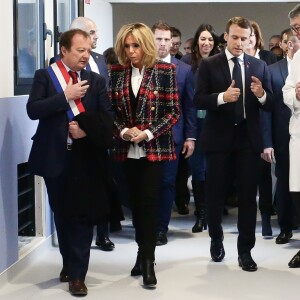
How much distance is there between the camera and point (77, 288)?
487 cm

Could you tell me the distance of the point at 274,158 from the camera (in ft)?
21.5

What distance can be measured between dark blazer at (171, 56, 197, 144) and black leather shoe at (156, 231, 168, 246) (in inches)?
27.3

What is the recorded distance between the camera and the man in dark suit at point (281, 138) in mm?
6254

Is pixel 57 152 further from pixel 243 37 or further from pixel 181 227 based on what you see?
pixel 181 227

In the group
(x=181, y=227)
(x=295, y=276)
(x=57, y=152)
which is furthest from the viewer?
(x=181, y=227)

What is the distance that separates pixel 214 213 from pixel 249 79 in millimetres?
893

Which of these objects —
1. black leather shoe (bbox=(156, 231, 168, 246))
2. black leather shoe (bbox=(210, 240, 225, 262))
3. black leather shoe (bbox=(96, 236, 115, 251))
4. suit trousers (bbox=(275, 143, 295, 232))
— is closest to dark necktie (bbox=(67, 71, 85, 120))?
black leather shoe (bbox=(210, 240, 225, 262))

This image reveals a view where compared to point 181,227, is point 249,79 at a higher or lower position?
higher

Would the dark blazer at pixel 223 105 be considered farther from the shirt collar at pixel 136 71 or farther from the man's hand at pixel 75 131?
the man's hand at pixel 75 131

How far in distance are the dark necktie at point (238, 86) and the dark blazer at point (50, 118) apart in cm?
91

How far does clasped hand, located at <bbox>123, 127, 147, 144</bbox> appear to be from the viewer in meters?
4.94

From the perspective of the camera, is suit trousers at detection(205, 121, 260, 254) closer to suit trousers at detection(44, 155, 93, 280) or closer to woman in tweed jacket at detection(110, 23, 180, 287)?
woman in tweed jacket at detection(110, 23, 180, 287)

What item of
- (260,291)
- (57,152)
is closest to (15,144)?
(57,152)

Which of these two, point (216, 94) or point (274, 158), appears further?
point (274, 158)
